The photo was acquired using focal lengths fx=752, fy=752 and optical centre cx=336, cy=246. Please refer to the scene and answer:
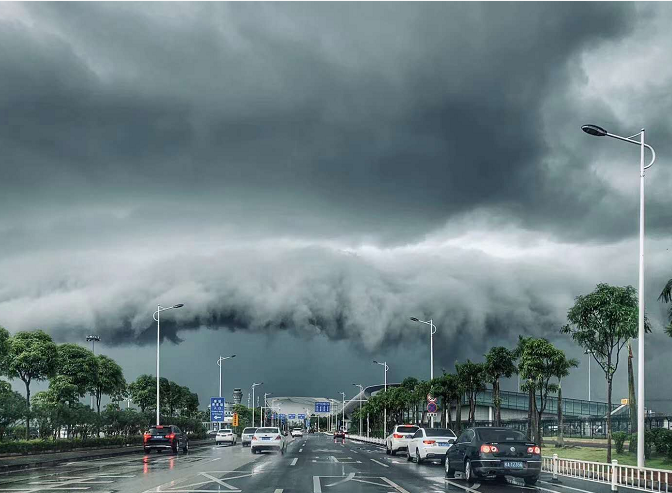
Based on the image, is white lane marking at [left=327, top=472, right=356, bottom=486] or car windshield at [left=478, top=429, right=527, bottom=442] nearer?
white lane marking at [left=327, top=472, right=356, bottom=486]

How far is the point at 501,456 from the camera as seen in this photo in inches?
848

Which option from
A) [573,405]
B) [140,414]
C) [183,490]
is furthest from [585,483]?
[573,405]

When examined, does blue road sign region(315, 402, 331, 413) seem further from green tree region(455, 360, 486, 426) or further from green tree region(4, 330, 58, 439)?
green tree region(4, 330, 58, 439)

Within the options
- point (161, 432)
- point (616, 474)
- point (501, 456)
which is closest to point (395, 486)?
point (501, 456)

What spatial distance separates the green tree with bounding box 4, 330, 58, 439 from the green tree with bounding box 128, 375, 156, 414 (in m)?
42.4

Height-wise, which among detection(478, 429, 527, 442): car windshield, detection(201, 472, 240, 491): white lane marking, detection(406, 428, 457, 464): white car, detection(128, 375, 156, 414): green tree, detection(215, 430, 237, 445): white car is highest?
detection(478, 429, 527, 442): car windshield

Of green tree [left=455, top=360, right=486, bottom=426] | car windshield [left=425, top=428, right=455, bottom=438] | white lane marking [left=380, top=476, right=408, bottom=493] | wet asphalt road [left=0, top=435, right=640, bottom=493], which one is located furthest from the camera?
green tree [left=455, top=360, right=486, bottom=426]

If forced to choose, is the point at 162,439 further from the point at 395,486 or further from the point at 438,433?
the point at 395,486

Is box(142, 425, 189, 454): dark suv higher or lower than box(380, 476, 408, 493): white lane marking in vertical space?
lower

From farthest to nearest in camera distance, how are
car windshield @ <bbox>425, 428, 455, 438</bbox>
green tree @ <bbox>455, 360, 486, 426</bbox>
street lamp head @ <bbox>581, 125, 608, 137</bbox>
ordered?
green tree @ <bbox>455, 360, 486, 426</bbox> < car windshield @ <bbox>425, 428, 455, 438</bbox> < street lamp head @ <bbox>581, 125, 608, 137</bbox>

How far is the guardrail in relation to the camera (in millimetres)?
19156

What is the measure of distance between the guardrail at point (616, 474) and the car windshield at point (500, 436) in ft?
6.20

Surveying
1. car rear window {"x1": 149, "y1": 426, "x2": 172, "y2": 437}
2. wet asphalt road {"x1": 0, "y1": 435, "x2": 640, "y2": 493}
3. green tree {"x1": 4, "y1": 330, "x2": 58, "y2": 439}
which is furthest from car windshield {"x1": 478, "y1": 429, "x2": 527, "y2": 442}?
green tree {"x1": 4, "y1": 330, "x2": 58, "y2": 439}

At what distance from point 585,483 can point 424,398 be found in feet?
170
